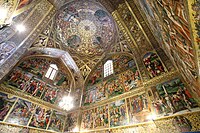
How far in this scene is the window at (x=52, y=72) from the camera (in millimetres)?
12258

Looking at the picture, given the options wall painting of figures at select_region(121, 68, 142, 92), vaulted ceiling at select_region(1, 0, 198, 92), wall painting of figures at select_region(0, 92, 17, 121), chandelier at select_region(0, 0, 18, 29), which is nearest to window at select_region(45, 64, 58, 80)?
vaulted ceiling at select_region(1, 0, 198, 92)

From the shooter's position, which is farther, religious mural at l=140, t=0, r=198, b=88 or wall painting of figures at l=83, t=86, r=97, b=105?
wall painting of figures at l=83, t=86, r=97, b=105

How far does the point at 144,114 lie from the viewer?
701 centimetres

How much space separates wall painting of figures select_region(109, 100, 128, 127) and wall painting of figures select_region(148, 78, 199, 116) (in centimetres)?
210

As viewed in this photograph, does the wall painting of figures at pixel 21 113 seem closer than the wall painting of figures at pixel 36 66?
Yes

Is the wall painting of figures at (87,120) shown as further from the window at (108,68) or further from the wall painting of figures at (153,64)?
the wall painting of figures at (153,64)

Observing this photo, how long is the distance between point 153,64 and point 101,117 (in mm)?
5539

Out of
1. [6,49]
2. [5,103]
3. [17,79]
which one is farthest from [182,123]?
[17,79]

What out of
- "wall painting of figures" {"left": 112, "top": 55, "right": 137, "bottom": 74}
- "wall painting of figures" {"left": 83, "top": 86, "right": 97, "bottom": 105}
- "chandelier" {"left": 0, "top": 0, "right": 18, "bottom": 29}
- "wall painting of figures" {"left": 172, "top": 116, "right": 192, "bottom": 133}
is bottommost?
"wall painting of figures" {"left": 172, "top": 116, "right": 192, "bottom": 133}

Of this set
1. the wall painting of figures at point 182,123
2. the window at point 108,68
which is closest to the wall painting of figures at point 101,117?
the window at point 108,68

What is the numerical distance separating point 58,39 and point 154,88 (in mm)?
9722

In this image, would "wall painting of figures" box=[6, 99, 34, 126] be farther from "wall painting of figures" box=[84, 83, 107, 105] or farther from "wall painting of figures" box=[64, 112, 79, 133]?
"wall painting of figures" box=[84, 83, 107, 105]

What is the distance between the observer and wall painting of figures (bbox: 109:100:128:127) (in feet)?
25.7

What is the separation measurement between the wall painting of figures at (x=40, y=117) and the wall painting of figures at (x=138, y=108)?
7097 mm
